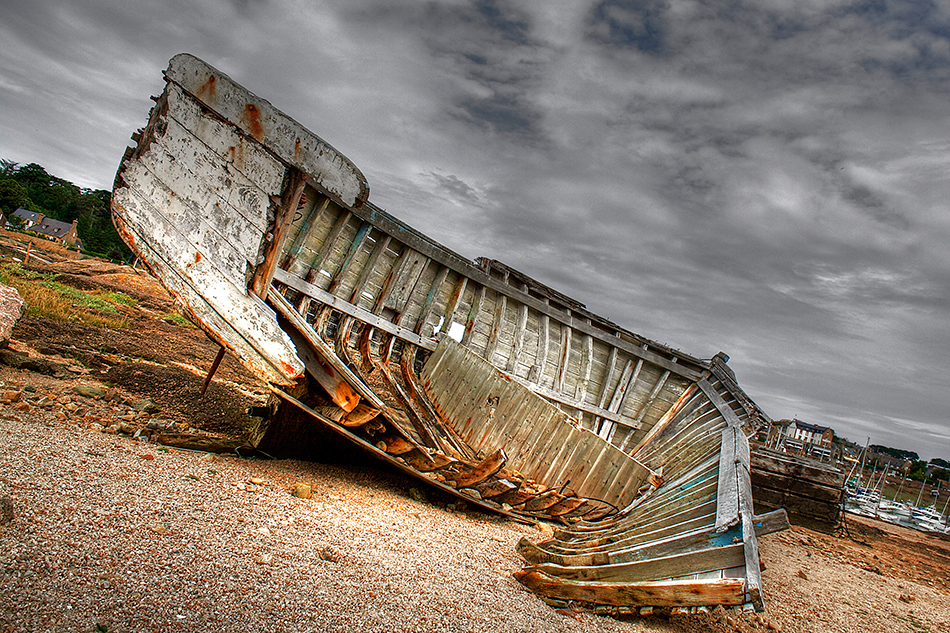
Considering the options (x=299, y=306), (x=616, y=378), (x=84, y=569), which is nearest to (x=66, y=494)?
(x=84, y=569)

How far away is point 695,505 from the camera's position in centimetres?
478

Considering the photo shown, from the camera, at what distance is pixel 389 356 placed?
762cm

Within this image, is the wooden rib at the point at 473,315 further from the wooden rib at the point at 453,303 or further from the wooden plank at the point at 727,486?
the wooden plank at the point at 727,486

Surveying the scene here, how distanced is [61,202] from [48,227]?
66.3ft

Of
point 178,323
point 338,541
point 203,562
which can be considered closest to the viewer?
point 203,562

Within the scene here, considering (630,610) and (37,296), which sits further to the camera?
(37,296)

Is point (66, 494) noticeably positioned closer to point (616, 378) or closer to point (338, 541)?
point (338, 541)

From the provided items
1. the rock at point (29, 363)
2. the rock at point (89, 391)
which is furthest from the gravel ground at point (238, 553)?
the rock at point (29, 363)

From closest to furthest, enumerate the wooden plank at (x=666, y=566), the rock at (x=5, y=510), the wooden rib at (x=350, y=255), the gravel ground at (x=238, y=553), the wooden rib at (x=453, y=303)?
the gravel ground at (x=238, y=553) → the rock at (x=5, y=510) → the wooden plank at (x=666, y=566) → the wooden rib at (x=350, y=255) → the wooden rib at (x=453, y=303)

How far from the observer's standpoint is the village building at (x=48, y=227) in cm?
5928

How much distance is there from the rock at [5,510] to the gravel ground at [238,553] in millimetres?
40

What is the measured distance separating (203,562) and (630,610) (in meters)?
2.82

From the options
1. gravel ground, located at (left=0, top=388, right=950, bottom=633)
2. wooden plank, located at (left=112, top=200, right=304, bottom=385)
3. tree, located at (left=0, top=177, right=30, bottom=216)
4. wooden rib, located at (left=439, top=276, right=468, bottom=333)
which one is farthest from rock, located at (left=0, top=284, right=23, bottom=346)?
tree, located at (left=0, top=177, right=30, bottom=216)

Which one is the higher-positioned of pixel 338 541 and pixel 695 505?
pixel 695 505
